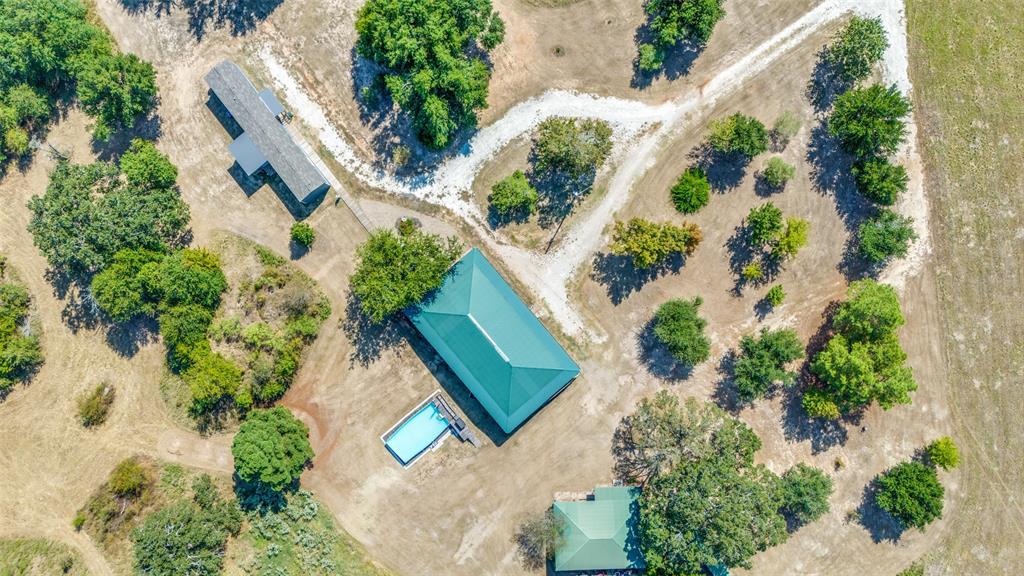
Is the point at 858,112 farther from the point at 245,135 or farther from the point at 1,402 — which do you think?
the point at 1,402

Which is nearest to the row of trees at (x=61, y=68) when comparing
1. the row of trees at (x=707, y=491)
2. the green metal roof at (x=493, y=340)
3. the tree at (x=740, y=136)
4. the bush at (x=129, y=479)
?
the bush at (x=129, y=479)

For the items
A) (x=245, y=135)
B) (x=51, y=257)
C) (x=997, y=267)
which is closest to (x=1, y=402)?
(x=51, y=257)

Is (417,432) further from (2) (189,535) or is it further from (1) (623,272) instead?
(1) (623,272)

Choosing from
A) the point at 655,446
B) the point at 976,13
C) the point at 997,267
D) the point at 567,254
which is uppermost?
the point at 567,254

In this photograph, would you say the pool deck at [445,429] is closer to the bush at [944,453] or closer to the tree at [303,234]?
the tree at [303,234]

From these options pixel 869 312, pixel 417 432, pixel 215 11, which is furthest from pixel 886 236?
pixel 215 11

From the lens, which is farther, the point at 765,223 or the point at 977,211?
the point at 977,211
